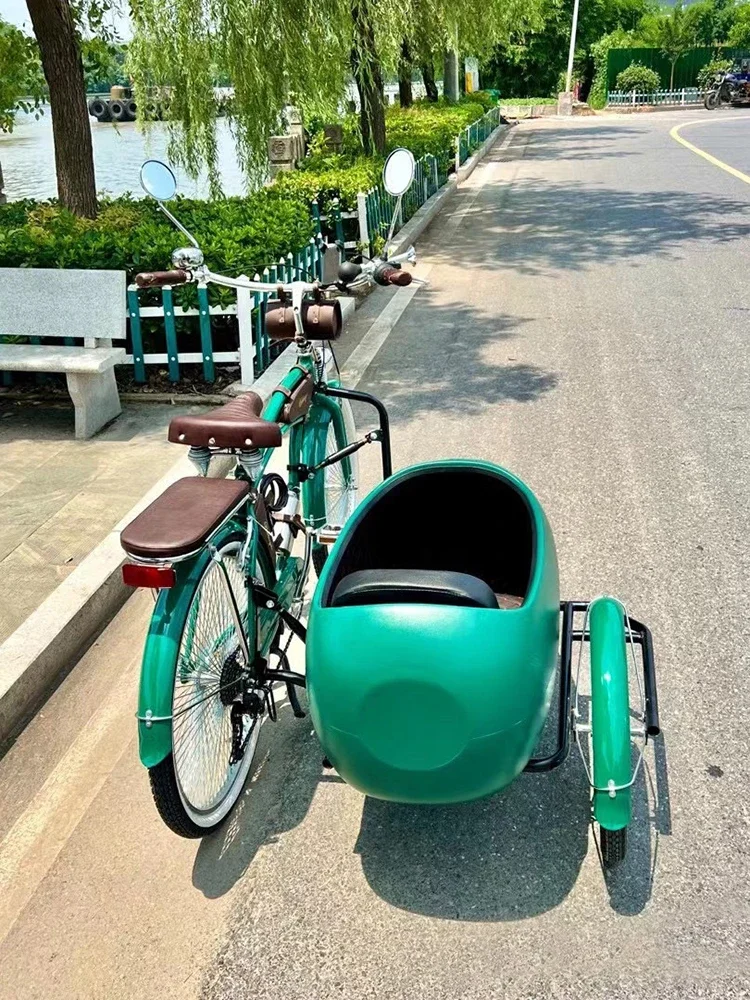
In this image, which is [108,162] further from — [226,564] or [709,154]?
[226,564]

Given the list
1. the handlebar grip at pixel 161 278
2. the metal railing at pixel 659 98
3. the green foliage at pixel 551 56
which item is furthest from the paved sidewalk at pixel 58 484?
the green foliage at pixel 551 56

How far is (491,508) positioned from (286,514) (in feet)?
2.34

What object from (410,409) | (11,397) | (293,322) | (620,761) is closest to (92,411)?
(11,397)

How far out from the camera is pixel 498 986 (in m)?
2.25

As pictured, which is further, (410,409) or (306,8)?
(306,8)

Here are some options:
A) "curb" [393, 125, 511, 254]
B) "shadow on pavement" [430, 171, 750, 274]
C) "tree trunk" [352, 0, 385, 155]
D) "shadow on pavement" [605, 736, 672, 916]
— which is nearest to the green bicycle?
"shadow on pavement" [605, 736, 672, 916]

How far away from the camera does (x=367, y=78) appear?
12156 mm

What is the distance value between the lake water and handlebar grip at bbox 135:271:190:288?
738cm

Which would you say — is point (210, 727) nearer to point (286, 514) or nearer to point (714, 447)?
point (286, 514)

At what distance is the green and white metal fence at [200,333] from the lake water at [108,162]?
4.38 metres

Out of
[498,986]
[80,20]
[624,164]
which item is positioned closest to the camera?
[498,986]

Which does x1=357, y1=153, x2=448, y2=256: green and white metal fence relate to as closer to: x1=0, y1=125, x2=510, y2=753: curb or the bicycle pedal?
the bicycle pedal

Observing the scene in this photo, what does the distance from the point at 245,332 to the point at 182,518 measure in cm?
398

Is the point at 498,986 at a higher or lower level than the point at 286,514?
lower
